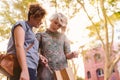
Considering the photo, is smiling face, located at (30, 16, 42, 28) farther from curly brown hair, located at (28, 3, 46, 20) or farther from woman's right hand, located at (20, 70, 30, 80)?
woman's right hand, located at (20, 70, 30, 80)

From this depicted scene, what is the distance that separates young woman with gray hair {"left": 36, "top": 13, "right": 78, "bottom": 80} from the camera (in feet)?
9.96

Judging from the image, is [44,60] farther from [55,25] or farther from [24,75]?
[24,75]

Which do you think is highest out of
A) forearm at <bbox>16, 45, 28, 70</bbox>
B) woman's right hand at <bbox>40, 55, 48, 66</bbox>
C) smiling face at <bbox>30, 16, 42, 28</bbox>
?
smiling face at <bbox>30, 16, 42, 28</bbox>

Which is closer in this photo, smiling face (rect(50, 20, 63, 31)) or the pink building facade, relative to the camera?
smiling face (rect(50, 20, 63, 31))

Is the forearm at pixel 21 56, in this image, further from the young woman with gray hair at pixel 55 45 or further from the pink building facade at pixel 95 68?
the pink building facade at pixel 95 68

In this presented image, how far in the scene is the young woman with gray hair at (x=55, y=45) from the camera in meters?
3.04

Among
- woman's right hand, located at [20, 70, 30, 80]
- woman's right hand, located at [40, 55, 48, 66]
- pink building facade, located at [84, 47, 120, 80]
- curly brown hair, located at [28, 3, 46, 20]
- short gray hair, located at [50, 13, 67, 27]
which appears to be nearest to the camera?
woman's right hand, located at [20, 70, 30, 80]

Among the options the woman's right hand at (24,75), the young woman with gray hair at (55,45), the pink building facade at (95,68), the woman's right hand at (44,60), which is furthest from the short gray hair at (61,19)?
the pink building facade at (95,68)

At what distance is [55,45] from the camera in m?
3.12

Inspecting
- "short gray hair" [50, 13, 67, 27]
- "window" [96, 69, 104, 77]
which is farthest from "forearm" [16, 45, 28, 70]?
"window" [96, 69, 104, 77]

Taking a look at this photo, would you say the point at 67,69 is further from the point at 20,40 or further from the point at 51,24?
the point at 20,40

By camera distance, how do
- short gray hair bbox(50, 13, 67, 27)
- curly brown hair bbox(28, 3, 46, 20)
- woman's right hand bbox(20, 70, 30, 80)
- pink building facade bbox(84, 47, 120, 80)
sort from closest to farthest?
1. woman's right hand bbox(20, 70, 30, 80)
2. curly brown hair bbox(28, 3, 46, 20)
3. short gray hair bbox(50, 13, 67, 27)
4. pink building facade bbox(84, 47, 120, 80)

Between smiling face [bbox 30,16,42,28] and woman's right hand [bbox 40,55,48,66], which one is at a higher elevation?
smiling face [bbox 30,16,42,28]

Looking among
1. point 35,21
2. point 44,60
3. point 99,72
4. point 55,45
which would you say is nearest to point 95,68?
point 99,72
